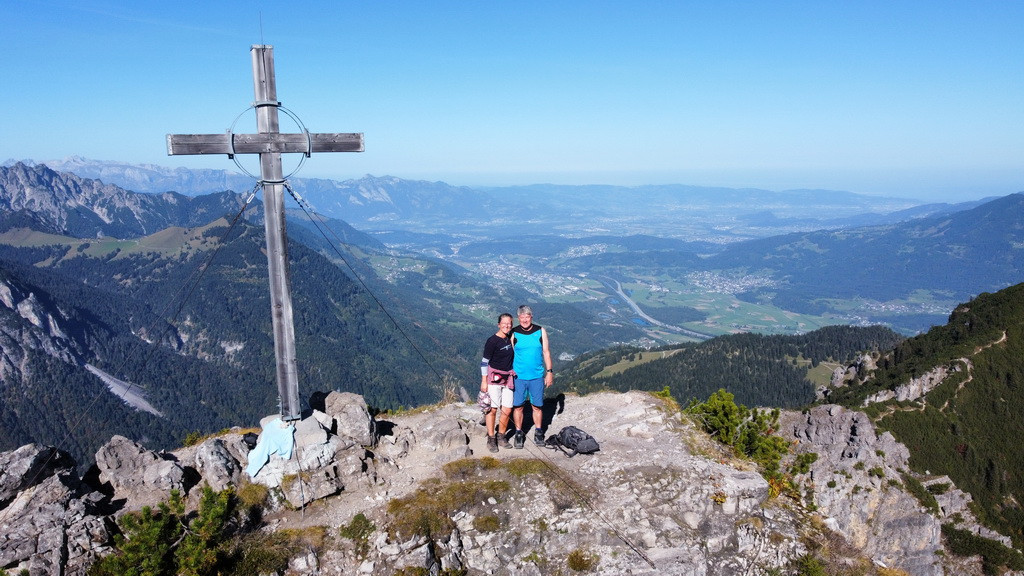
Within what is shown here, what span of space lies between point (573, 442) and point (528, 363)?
8.81ft

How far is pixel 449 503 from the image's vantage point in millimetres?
12656

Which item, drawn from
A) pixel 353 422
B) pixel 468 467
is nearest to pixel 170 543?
pixel 353 422

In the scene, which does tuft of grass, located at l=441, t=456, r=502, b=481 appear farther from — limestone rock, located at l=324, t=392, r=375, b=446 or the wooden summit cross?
the wooden summit cross

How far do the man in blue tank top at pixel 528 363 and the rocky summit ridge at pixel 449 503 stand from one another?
4.87ft

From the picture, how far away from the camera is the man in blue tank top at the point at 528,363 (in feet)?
46.7

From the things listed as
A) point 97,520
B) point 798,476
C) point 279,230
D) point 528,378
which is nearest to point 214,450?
point 97,520

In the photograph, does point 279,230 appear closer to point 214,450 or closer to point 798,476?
point 214,450

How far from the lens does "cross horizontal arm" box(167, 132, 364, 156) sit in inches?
479

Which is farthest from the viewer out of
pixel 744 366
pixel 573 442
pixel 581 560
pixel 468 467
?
pixel 744 366

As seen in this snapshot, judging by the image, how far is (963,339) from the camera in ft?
293

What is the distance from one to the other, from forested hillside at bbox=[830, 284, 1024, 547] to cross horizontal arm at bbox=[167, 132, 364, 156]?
244 feet

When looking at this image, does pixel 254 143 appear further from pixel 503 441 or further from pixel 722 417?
pixel 722 417

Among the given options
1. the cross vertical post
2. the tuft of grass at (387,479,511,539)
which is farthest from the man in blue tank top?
the cross vertical post

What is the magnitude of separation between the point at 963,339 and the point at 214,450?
363 ft
